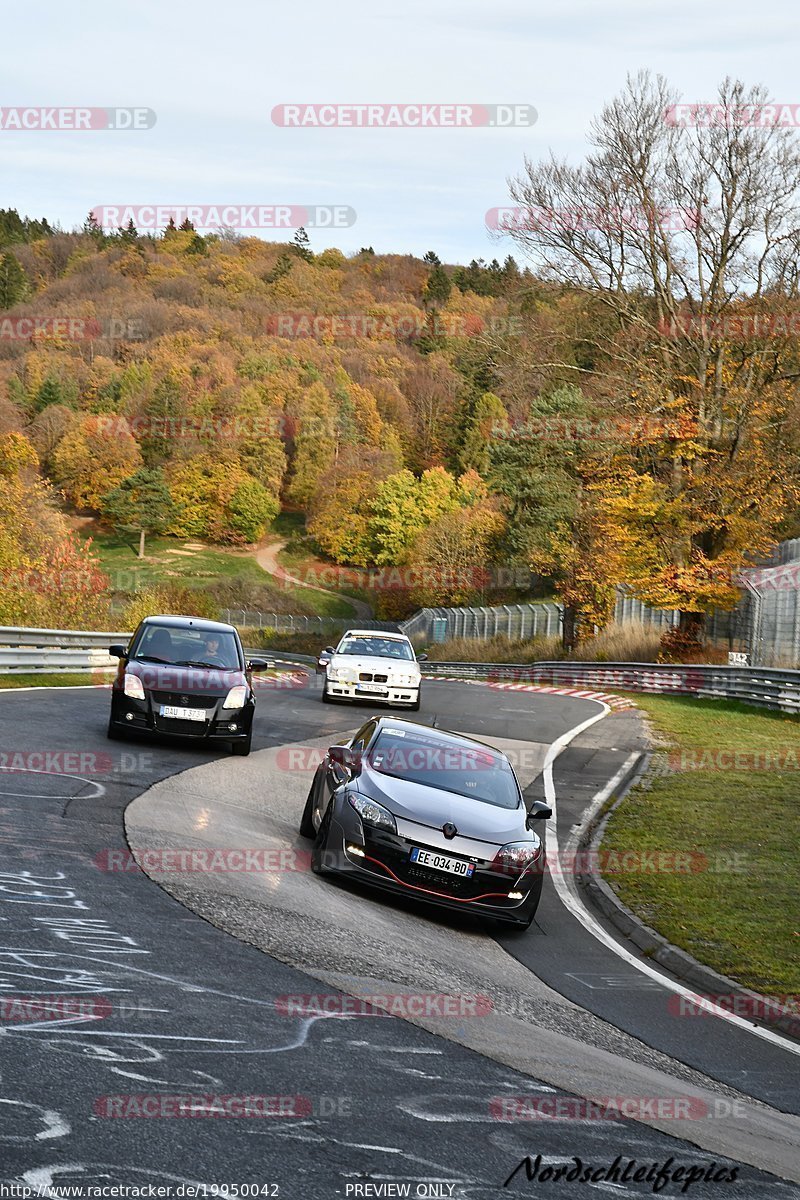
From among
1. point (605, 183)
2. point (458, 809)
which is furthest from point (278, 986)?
point (605, 183)

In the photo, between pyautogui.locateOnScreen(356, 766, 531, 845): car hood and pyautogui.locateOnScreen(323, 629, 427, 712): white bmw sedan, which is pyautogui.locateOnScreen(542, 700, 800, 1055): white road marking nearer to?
pyautogui.locateOnScreen(356, 766, 531, 845): car hood

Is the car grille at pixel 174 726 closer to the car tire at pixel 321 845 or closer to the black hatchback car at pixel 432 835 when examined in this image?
the black hatchback car at pixel 432 835

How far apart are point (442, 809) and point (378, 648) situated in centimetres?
1856

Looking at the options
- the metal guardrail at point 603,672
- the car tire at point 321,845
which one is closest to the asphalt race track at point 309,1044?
the car tire at point 321,845

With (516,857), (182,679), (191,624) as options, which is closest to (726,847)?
(516,857)

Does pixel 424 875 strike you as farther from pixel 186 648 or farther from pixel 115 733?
pixel 186 648

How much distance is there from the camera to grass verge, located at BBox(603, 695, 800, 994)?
388 inches

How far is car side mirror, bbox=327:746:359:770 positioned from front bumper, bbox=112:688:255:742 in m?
4.82

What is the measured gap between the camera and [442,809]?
33.9 feet

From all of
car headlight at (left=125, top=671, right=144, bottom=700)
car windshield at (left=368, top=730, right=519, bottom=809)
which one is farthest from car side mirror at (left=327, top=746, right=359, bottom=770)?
car headlight at (left=125, top=671, right=144, bottom=700)

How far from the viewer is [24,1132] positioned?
4258mm

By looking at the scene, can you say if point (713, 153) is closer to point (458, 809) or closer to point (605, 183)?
point (605, 183)

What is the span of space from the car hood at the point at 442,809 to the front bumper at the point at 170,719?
5746mm

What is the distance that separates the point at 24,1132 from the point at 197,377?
126m
